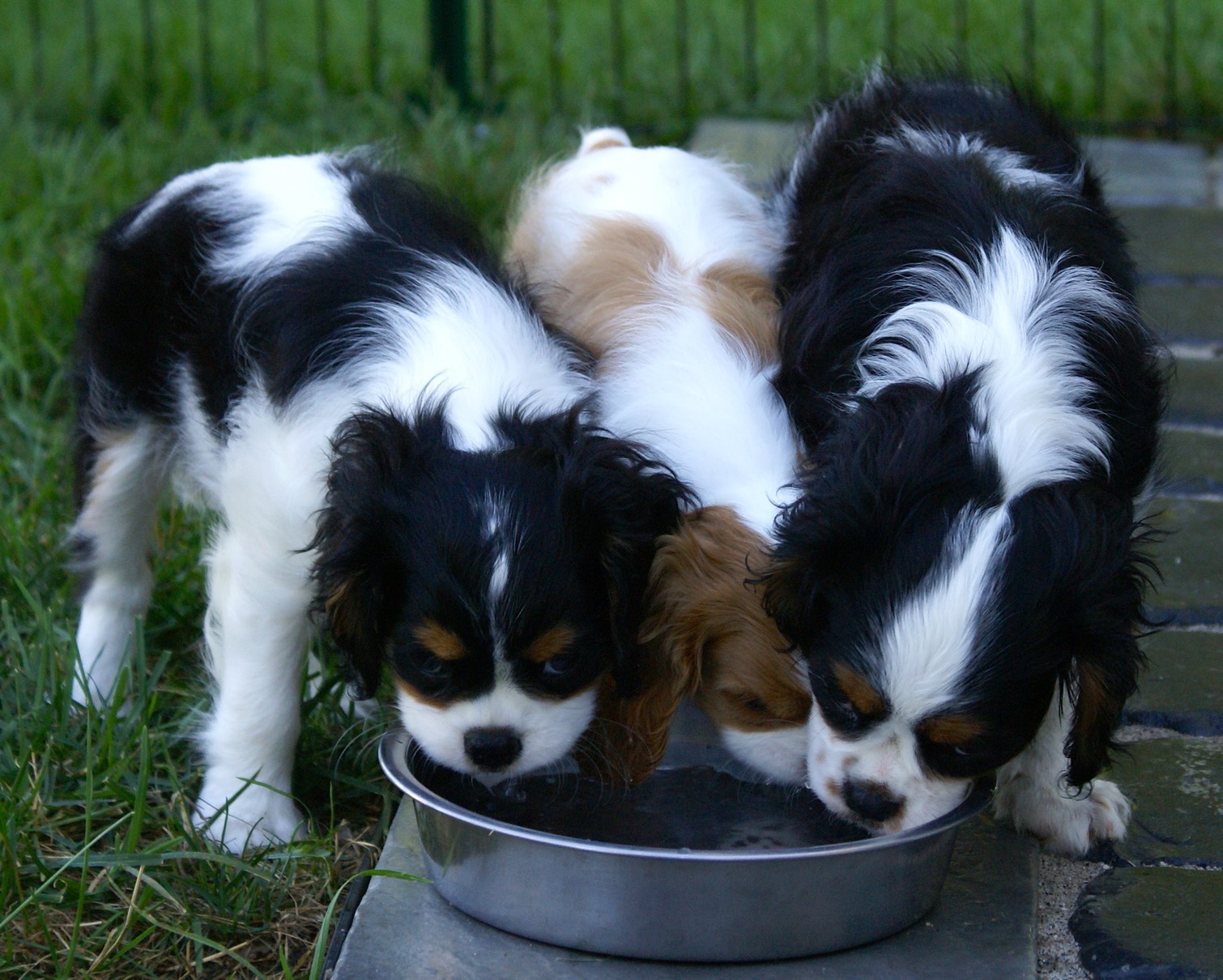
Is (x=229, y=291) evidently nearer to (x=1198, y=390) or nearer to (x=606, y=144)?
(x=606, y=144)

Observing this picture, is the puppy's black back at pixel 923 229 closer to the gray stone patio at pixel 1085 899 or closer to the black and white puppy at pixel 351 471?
the black and white puppy at pixel 351 471

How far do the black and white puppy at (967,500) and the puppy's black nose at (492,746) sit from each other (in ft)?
1.61

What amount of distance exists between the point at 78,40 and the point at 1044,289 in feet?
21.2

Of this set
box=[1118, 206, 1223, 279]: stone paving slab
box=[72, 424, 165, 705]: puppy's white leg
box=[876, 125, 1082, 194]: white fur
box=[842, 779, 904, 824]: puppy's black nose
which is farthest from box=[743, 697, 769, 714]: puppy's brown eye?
box=[1118, 206, 1223, 279]: stone paving slab

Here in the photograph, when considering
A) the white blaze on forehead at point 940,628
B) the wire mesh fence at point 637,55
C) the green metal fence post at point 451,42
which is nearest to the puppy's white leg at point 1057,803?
the white blaze on forehead at point 940,628

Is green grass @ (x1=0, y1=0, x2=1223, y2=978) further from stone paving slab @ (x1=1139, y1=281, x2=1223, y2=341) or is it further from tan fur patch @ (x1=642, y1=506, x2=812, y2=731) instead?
stone paving slab @ (x1=1139, y1=281, x2=1223, y2=341)

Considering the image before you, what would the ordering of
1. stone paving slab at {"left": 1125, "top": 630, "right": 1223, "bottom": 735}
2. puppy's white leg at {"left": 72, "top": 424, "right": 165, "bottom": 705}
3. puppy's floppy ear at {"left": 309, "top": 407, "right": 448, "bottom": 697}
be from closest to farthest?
puppy's floppy ear at {"left": 309, "top": 407, "right": 448, "bottom": 697}
stone paving slab at {"left": 1125, "top": 630, "right": 1223, "bottom": 735}
puppy's white leg at {"left": 72, "top": 424, "right": 165, "bottom": 705}

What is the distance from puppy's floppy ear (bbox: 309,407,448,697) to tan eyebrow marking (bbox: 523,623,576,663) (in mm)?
266

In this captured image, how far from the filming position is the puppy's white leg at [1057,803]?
3100 mm

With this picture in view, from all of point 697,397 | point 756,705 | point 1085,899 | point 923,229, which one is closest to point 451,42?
point 923,229

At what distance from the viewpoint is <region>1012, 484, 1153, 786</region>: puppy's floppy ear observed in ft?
8.46

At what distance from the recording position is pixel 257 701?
10.6ft

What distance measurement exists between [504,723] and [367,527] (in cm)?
42

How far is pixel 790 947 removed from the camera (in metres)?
2.66
